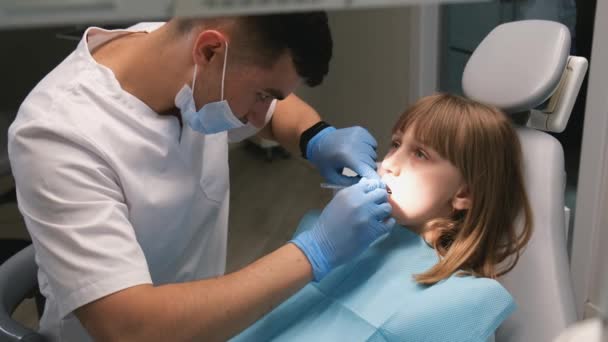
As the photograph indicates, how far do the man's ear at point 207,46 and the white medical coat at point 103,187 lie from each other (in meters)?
0.16

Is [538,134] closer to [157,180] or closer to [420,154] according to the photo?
[420,154]

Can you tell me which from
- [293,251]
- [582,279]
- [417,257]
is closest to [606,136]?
[582,279]

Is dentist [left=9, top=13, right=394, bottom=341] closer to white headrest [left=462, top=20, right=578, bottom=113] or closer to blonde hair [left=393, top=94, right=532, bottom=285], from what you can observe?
blonde hair [left=393, top=94, right=532, bottom=285]

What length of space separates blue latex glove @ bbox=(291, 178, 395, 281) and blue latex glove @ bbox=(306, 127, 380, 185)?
19 centimetres

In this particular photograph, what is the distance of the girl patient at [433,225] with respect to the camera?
121 centimetres

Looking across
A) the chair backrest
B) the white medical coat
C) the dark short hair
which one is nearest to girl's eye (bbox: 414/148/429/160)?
the dark short hair

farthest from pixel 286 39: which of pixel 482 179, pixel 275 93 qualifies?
pixel 482 179

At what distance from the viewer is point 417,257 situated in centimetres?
126

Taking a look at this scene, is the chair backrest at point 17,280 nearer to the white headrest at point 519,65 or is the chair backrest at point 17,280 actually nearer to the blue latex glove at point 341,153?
the blue latex glove at point 341,153

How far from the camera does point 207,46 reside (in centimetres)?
105

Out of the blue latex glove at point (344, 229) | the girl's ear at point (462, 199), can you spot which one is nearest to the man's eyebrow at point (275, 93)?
the blue latex glove at point (344, 229)

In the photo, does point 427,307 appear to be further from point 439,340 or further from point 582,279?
point 582,279

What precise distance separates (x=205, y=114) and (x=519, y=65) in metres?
0.73

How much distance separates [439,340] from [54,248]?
707 millimetres
